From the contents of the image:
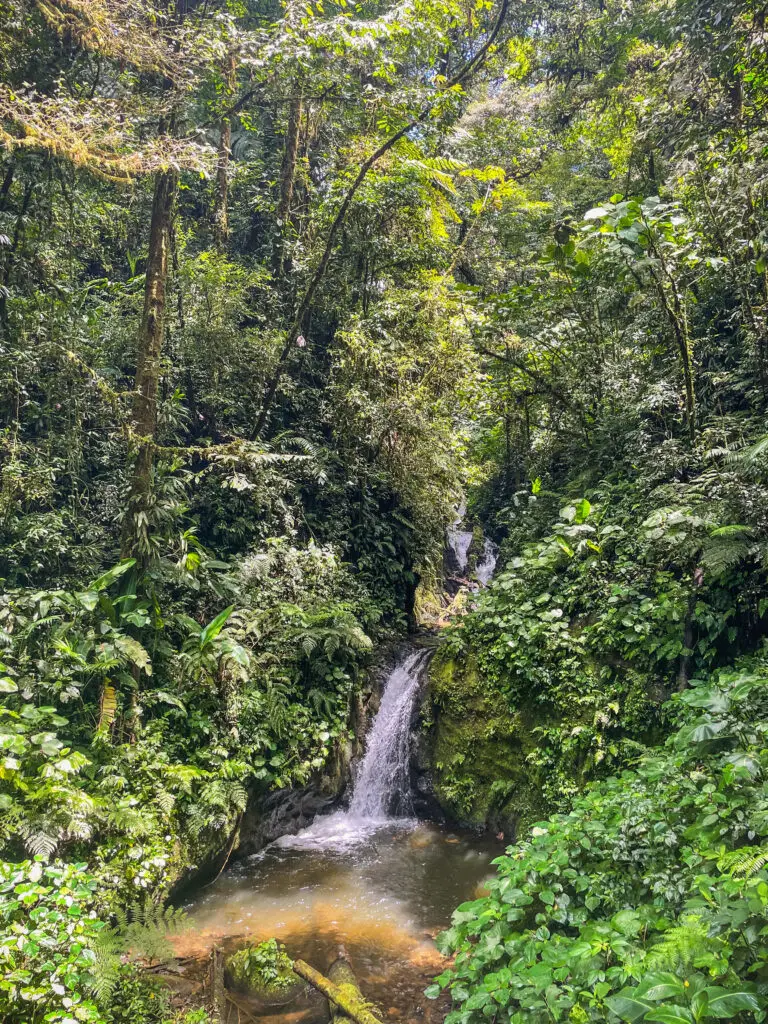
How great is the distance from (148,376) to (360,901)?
6.39 m

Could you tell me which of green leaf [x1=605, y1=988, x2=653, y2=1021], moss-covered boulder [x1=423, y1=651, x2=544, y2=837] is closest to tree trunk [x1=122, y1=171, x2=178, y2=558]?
moss-covered boulder [x1=423, y1=651, x2=544, y2=837]

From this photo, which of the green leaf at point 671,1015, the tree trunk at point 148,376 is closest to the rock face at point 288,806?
the tree trunk at point 148,376

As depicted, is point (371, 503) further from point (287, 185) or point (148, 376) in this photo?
point (287, 185)

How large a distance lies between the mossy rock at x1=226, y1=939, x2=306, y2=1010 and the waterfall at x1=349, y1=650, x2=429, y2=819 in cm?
327

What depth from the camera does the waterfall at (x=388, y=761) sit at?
27.3 feet

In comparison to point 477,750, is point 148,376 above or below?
above

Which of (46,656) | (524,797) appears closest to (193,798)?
(46,656)

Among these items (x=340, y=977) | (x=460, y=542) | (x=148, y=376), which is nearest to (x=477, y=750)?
(x=340, y=977)

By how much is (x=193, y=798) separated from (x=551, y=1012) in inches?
169

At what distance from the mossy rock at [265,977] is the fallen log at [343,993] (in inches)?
4.2

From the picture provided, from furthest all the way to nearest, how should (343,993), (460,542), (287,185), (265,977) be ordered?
(460,542)
(287,185)
(265,977)
(343,993)

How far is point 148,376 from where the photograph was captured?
Answer: 702 cm

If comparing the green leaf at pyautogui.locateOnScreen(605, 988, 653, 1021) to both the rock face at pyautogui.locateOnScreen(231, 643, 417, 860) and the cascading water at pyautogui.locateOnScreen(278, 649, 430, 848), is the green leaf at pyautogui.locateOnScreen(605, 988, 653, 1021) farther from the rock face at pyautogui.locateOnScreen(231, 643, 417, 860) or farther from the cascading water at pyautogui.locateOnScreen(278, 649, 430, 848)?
the cascading water at pyautogui.locateOnScreen(278, 649, 430, 848)

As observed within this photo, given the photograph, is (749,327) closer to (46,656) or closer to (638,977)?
(638,977)
